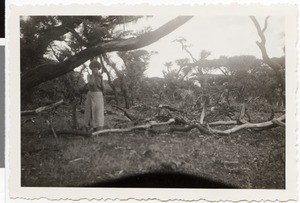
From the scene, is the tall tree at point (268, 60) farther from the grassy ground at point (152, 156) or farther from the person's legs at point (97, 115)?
the person's legs at point (97, 115)

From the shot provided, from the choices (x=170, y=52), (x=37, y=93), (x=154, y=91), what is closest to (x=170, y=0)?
(x=170, y=52)

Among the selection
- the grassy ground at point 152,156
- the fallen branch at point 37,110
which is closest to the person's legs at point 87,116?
the grassy ground at point 152,156

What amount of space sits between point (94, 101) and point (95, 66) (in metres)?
0.28

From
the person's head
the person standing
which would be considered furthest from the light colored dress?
the person's head

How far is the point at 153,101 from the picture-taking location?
3.18 meters

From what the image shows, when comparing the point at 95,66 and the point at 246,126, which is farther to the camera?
the point at 95,66

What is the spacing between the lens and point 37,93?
127 inches

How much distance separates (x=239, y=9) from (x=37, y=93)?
5.52 ft

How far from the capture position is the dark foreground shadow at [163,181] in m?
3.11

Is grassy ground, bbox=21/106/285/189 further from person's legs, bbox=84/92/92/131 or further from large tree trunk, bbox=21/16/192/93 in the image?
large tree trunk, bbox=21/16/192/93

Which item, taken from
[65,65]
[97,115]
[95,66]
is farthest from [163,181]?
[65,65]

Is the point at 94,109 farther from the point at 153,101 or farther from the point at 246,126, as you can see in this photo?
the point at 246,126


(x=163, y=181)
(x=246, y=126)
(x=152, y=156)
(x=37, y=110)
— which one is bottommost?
(x=163, y=181)

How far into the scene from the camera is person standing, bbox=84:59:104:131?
3186mm
